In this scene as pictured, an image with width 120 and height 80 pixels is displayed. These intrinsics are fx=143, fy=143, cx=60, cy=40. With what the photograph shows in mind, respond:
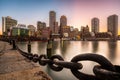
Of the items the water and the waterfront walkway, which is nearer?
the waterfront walkway

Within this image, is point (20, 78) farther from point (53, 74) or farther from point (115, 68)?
point (53, 74)

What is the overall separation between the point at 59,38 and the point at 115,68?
171 m

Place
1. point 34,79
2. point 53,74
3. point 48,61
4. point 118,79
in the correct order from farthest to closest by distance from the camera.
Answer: point 53,74 < point 34,79 < point 48,61 < point 118,79

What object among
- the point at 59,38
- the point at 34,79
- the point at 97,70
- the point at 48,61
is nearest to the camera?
the point at 97,70

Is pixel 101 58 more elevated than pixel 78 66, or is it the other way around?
pixel 101 58

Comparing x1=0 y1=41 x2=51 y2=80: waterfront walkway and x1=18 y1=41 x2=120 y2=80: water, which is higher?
x1=0 y1=41 x2=51 y2=80: waterfront walkway

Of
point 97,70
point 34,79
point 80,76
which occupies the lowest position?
point 34,79

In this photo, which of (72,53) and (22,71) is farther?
(72,53)

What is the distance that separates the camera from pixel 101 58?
1172 mm

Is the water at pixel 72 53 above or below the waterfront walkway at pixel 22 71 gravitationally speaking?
below

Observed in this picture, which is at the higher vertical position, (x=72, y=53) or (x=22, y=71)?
(x=22, y=71)

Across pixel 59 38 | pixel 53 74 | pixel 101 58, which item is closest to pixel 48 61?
pixel 101 58

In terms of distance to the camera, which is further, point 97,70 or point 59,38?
point 59,38

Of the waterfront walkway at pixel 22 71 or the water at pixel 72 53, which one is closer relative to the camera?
the waterfront walkway at pixel 22 71
